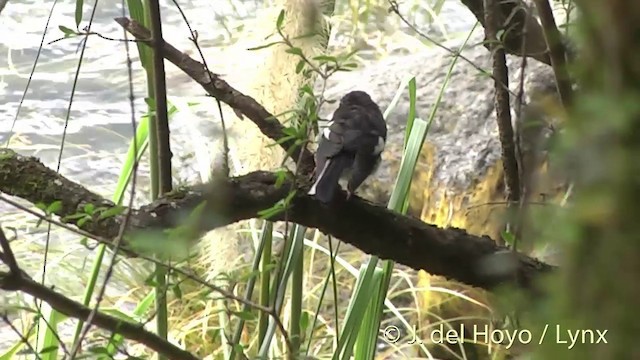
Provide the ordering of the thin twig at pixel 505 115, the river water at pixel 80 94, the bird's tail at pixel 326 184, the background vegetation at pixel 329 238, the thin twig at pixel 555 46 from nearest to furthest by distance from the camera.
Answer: the background vegetation at pixel 329 238 < the thin twig at pixel 555 46 < the bird's tail at pixel 326 184 < the thin twig at pixel 505 115 < the river water at pixel 80 94

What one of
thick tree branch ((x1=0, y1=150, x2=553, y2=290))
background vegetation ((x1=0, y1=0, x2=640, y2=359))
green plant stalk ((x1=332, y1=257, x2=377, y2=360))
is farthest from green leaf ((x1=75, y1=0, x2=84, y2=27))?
green plant stalk ((x1=332, y1=257, x2=377, y2=360))

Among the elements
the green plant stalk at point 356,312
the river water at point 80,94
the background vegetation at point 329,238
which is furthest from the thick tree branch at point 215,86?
the river water at point 80,94

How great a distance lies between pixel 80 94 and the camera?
83.7 inches

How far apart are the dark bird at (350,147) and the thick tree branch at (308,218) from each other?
0.07 feet

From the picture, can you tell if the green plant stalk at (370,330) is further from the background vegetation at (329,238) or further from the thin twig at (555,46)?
the thin twig at (555,46)

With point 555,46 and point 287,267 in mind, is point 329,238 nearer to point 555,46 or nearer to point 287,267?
point 287,267

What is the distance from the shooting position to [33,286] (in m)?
0.47

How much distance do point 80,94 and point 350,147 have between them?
1.45m

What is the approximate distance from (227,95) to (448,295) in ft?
3.44

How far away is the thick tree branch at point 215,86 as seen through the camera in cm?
68

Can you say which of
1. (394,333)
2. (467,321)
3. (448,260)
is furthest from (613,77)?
(467,321)

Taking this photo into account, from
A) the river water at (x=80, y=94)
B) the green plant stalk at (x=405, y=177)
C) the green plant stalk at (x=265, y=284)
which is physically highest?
the river water at (x=80, y=94)

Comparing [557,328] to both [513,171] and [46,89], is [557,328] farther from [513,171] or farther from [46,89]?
[46,89]

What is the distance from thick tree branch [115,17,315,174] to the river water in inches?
39.5
